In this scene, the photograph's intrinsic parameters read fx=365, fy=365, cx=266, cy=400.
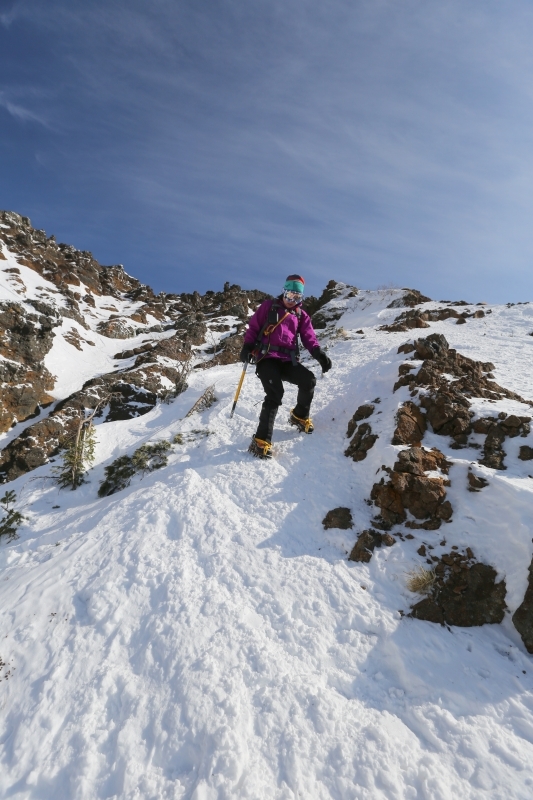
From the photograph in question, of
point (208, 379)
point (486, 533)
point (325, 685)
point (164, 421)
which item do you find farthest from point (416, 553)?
point (208, 379)

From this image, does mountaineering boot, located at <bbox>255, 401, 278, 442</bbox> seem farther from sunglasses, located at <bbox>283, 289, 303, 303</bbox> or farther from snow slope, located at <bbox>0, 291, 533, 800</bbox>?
sunglasses, located at <bbox>283, 289, 303, 303</bbox>

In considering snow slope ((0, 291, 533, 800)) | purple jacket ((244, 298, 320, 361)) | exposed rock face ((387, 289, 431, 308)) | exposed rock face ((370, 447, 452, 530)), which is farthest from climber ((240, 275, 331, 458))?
exposed rock face ((387, 289, 431, 308))

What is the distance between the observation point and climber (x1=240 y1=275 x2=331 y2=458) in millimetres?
6668

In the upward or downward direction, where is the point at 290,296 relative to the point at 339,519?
upward

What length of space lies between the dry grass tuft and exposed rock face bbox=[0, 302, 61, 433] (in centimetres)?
2075

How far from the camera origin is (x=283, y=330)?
6.67m

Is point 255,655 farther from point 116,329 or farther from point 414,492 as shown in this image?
point 116,329

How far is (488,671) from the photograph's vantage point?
334 centimetres

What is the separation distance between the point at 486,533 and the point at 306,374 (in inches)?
150

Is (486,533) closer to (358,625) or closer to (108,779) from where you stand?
(358,625)

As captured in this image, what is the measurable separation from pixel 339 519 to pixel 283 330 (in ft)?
11.2

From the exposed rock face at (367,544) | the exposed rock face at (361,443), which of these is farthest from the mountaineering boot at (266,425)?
the exposed rock face at (367,544)

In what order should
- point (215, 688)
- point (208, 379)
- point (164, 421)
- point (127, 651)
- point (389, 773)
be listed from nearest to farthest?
point (389, 773)
point (215, 688)
point (127, 651)
point (164, 421)
point (208, 379)

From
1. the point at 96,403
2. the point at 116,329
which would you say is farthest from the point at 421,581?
the point at 116,329
